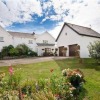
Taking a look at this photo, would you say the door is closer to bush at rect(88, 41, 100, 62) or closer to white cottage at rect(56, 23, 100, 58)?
white cottage at rect(56, 23, 100, 58)

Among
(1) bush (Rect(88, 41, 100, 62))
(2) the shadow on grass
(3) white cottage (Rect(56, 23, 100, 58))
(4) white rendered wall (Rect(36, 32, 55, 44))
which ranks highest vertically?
(4) white rendered wall (Rect(36, 32, 55, 44))

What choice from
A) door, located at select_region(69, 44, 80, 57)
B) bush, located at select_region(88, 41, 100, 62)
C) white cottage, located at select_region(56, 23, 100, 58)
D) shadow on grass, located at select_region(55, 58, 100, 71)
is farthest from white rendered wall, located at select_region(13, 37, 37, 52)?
bush, located at select_region(88, 41, 100, 62)

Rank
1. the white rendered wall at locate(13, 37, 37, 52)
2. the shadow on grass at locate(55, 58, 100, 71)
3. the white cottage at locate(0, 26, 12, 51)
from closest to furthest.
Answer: the shadow on grass at locate(55, 58, 100, 71) → the white cottage at locate(0, 26, 12, 51) → the white rendered wall at locate(13, 37, 37, 52)

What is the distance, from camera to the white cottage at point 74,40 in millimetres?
32125

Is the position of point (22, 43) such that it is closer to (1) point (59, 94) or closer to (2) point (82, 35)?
(2) point (82, 35)

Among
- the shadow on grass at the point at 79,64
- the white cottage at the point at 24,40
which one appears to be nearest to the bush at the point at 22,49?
the white cottage at the point at 24,40

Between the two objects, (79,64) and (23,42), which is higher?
(23,42)

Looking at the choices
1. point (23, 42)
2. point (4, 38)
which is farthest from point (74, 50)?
point (4, 38)

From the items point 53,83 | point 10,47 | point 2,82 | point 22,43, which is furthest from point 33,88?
point 22,43

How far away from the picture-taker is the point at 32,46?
4859 centimetres

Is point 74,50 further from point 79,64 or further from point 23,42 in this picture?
point 23,42

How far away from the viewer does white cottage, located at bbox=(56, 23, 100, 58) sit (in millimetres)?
32125

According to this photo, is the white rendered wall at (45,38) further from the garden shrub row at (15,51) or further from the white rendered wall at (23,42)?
the garden shrub row at (15,51)

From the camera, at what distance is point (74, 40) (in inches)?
1321
